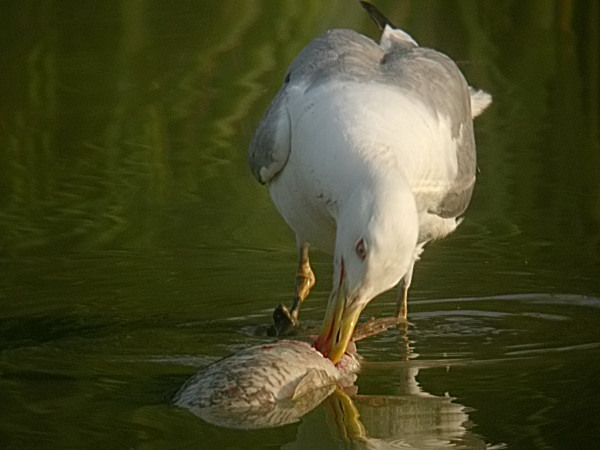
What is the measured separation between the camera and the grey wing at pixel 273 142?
6363mm

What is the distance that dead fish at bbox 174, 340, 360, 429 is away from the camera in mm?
5242

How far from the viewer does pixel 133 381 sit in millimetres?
5785

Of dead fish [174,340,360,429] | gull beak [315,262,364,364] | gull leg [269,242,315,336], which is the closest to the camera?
dead fish [174,340,360,429]

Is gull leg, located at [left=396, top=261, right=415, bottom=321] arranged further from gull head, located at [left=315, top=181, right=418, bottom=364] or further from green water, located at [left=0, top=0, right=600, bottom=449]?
gull head, located at [left=315, top=181, right=418, bottom=364]

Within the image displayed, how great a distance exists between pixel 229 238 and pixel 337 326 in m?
2.85

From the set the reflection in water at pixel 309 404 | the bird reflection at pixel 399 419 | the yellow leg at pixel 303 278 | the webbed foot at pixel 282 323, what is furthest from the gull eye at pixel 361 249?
the yellow leg at pixel 303 278

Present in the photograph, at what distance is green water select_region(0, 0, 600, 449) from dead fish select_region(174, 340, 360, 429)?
74 millimetres

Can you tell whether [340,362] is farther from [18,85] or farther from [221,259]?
[18,85]

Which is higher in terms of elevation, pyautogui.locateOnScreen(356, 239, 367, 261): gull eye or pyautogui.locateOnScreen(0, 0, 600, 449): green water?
pyautogui.locateOnScreen(356, 239, 367, 261): gull eye

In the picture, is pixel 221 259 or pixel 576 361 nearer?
pixel 576 361

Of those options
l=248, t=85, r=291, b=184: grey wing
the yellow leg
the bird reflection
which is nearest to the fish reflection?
the bird reflection

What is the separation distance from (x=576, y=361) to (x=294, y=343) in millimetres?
1236

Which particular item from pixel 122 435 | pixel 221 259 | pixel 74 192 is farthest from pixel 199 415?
pixel 74 192

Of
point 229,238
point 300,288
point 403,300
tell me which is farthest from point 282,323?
point 229,238
